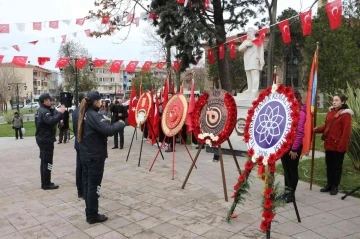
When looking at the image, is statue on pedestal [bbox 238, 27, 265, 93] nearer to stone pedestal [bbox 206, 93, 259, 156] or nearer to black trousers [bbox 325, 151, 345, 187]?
stone pedestal [bbox 206, 93, 259, 156]

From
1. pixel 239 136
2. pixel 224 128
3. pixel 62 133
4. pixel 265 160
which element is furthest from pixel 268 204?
pixel 62 133

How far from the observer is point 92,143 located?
4.28m

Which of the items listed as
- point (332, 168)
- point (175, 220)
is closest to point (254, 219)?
point (175, 220)

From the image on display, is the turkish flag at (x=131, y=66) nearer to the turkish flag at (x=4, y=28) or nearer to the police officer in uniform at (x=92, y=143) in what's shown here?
the turkish flag at (x=4, y=28)

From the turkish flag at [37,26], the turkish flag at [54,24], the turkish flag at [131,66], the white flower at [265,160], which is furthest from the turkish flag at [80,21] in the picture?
the white flower at [265,160]

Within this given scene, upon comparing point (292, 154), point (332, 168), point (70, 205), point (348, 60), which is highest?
point (348, 60)

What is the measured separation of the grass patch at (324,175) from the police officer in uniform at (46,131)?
4.62m

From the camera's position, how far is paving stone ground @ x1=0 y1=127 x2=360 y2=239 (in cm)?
404

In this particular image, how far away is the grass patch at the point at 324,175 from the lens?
237 inches

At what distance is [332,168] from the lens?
5523mm

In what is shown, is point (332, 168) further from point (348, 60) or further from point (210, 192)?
point (348, 60)

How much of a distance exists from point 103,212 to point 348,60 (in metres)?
19.4

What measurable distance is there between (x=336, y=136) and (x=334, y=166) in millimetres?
532

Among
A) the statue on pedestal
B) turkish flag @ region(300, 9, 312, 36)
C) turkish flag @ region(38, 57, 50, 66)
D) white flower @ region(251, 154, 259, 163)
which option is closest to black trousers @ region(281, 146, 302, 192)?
white flower @ region(251, 154, 259, 163)
